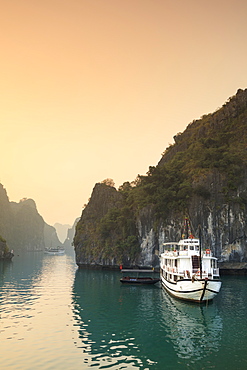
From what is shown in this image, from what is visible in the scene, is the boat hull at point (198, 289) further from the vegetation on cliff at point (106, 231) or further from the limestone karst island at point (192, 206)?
the vegetation on cliff at point (106, 231)

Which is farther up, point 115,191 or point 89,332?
point 115,191

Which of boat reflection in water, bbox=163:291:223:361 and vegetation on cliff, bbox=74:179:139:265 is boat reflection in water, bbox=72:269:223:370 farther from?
vegetation on cliff, bbox=74:179:139:265

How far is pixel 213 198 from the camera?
231 ft

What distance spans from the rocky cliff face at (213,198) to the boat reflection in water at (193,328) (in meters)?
36.8

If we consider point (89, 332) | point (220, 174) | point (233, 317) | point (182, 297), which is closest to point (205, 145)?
point (220, 174)

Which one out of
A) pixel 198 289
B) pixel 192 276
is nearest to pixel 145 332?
pixel 198 289

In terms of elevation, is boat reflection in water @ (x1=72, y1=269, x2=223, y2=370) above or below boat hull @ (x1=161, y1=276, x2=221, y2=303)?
below

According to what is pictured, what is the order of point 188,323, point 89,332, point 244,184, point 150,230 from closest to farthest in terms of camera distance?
1. point 89,332
2. point 188,323
3. point 244,184
4. point 150,230

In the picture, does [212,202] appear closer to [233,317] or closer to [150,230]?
[150,230]

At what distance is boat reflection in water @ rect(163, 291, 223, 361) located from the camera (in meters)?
19.0

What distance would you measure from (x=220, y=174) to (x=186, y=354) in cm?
5855

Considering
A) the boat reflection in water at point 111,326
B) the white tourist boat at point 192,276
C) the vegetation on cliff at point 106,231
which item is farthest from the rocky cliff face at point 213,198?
the boat reflection in water at point 111,326

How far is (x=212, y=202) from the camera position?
229 ft

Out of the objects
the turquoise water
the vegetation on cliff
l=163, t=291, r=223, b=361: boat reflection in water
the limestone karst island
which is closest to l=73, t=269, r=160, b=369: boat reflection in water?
the turquoise water
